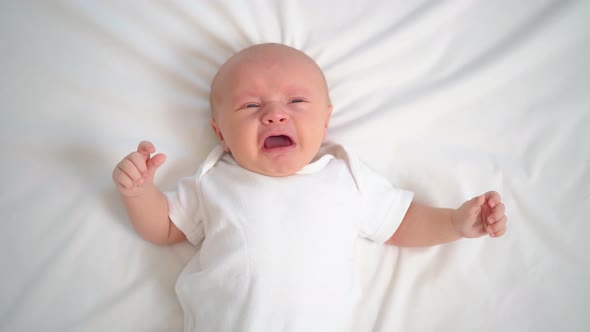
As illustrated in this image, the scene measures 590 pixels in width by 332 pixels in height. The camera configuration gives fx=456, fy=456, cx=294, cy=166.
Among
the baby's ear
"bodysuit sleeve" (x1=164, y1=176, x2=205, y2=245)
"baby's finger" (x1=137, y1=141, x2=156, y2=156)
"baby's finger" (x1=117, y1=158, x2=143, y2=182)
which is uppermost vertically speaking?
the baby's ear

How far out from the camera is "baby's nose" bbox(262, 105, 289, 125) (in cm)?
110

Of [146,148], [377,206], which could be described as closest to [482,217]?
[377,206]

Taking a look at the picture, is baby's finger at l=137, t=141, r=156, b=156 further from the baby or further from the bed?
the bed

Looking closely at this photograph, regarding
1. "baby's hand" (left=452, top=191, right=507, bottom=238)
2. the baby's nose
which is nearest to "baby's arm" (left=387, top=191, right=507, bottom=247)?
"baby's hand" (left=452, top=191, right=507, bottom=238)

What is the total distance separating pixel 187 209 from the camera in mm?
1199

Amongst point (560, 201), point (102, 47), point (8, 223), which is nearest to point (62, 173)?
point (8, 223)

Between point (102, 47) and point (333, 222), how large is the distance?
0.86m

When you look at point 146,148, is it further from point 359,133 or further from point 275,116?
point 359,133

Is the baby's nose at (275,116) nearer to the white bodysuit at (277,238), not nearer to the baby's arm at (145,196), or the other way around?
the white bodysuit at (277,238)

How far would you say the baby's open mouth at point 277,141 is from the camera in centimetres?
116

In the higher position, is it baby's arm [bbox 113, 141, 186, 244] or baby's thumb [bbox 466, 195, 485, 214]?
baby's thumb [bbox 466, 195, 485, 214]

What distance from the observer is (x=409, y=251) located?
1247 millimetres

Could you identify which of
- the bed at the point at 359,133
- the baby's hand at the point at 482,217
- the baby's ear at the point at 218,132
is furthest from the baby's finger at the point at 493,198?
the baby's ear at the point at 218,132

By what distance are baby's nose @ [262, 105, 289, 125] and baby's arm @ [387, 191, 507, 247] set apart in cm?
44
